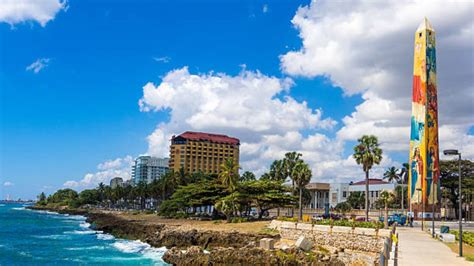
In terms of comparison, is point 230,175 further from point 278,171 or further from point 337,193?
point 337,193

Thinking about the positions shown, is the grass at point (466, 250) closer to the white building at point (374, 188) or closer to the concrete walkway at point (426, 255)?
the concrete walkway at point (426, 255)

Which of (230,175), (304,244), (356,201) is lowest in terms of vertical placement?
(304,244)

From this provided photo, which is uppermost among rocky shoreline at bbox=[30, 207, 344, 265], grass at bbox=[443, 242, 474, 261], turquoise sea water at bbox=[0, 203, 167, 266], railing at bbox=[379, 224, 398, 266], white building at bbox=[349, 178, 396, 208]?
white building at bbox=[349, 178, 396, 208]

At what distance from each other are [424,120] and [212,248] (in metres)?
47.0

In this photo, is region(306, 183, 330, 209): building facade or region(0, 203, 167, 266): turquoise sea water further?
region(306, 183, 330, 209): building facade

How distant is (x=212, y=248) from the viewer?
50.6 meters

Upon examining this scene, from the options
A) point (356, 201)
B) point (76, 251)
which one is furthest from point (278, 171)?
point (356, 201)

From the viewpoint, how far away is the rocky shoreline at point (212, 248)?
123 feet

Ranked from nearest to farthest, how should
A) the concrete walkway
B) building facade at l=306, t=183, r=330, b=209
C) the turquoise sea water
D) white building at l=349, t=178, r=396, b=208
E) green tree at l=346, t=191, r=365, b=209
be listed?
the concrete walkway → the turquoise sea water → white building at l=349, t=178, r=396, b=208 → green tree at l=346, t=191, r=365, b=209 → building facade at l=306, t=183, r=330, b=209

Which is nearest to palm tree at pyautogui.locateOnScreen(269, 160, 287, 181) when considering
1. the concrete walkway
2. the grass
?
the grass

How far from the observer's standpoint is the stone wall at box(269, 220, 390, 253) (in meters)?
37.8

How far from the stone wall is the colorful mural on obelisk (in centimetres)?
3987

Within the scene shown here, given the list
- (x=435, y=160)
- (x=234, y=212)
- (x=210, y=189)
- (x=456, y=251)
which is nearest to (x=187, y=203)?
(x=210, y=189)

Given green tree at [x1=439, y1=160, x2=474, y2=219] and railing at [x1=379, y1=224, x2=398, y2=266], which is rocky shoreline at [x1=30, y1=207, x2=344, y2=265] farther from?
green tree at [x1=439, y1=160, x2=474, y2=219]
